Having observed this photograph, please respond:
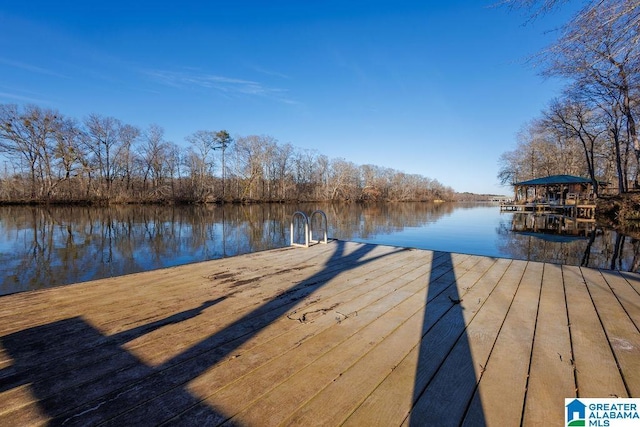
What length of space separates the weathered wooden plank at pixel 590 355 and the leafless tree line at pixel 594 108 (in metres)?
3.17

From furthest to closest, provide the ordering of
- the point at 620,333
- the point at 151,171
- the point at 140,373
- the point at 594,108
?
the point at 151,171 → the point at 594,108 → the point at 620,333 → the point at 140,373

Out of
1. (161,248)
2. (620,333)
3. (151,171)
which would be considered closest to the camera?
(620,333)

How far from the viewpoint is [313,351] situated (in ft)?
5.78

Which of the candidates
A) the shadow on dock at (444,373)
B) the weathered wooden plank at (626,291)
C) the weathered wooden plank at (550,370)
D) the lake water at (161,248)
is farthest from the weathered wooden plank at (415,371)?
the lake water at (161,248)

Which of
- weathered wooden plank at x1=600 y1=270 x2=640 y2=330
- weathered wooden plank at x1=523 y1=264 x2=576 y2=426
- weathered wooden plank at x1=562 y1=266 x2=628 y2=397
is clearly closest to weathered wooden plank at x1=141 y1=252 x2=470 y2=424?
weathered wooden plank at x1=523 y1=264 x2=576 y2=426

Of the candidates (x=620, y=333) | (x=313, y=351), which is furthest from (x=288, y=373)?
(x=620, y=333)

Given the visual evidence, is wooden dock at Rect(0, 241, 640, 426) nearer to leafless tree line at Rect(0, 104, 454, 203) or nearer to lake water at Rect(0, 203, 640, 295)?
lake water at Rect(0, 203, 640, 295)

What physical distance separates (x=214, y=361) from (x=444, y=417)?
1.19 meters

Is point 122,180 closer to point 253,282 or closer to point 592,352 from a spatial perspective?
point 253,282

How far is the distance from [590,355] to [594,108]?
22.7m

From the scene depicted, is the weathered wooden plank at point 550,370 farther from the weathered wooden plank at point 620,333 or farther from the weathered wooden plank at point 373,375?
the weathered wooden plank at point 373,375

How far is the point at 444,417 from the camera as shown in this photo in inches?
47.7

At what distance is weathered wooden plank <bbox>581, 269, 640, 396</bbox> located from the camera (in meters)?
1.53

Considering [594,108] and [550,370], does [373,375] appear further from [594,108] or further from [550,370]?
Result: [594,108]
